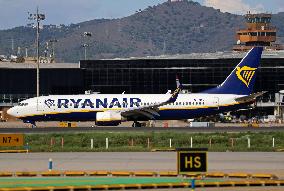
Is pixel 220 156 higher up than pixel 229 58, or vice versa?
pixel 229 58

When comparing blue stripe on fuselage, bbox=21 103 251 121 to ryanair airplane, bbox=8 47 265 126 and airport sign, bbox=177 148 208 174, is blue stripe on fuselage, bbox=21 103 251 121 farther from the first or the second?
airport sign, bbox=177 148 208 174

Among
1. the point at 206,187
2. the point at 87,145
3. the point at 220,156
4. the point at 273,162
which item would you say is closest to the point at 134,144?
the point at 87,145

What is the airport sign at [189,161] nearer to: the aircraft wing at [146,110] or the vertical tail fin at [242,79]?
the aircraft wing at [146,110]

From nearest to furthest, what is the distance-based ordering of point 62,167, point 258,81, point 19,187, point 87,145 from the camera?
1. point 19,187
2. point 62,167
3. point 87,145
4. point 258,81

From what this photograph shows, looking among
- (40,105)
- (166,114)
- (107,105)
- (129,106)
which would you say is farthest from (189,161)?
(166,114)

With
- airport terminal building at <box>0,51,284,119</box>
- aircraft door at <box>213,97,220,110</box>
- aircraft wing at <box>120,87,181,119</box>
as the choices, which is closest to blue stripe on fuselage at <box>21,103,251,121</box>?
aircraft door at <box>213,97,220,110</box>

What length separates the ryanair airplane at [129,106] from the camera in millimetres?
101812

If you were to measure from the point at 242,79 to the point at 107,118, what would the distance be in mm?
19206

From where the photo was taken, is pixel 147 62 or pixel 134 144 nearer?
pixel 134 144

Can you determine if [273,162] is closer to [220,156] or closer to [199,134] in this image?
[220,156]

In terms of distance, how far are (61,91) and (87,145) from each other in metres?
88.9

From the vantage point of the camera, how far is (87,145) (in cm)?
7431

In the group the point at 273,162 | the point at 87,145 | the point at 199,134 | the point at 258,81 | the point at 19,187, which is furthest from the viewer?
the point at 258,81

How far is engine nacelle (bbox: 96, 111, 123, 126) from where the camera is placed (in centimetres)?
10044
